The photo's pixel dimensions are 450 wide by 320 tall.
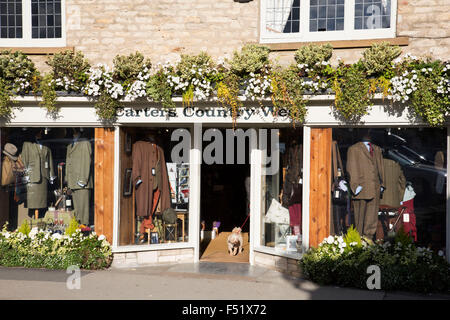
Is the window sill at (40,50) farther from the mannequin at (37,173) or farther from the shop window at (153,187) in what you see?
the shop window at (153,187)

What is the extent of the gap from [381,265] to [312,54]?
3.65 m

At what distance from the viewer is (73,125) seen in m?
10.4

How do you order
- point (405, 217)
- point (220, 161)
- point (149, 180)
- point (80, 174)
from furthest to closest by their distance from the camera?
point (220, 161) < point (149, 180) < point (80, 174) < point (405, 217)

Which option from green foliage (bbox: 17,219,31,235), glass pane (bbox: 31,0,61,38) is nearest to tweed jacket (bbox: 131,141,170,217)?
green foliage (bbox: 17,219,31,235)

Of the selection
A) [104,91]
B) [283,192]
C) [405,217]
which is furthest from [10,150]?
[405,217]

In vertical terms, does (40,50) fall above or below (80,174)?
above

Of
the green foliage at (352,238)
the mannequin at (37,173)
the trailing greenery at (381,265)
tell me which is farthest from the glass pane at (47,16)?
the green foliage at (352,238)

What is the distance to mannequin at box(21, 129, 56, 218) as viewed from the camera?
10.7 m

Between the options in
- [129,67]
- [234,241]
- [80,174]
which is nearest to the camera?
[129,67]

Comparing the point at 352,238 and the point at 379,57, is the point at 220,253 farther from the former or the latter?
the point at 379,57

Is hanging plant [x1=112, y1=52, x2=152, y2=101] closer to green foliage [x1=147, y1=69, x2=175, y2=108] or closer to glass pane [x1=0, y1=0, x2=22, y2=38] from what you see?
green foliage [x1=147, y1=69, x2=175, y2=108]

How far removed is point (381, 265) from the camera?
880 cm

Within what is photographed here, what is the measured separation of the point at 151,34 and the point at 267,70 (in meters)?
2.50
